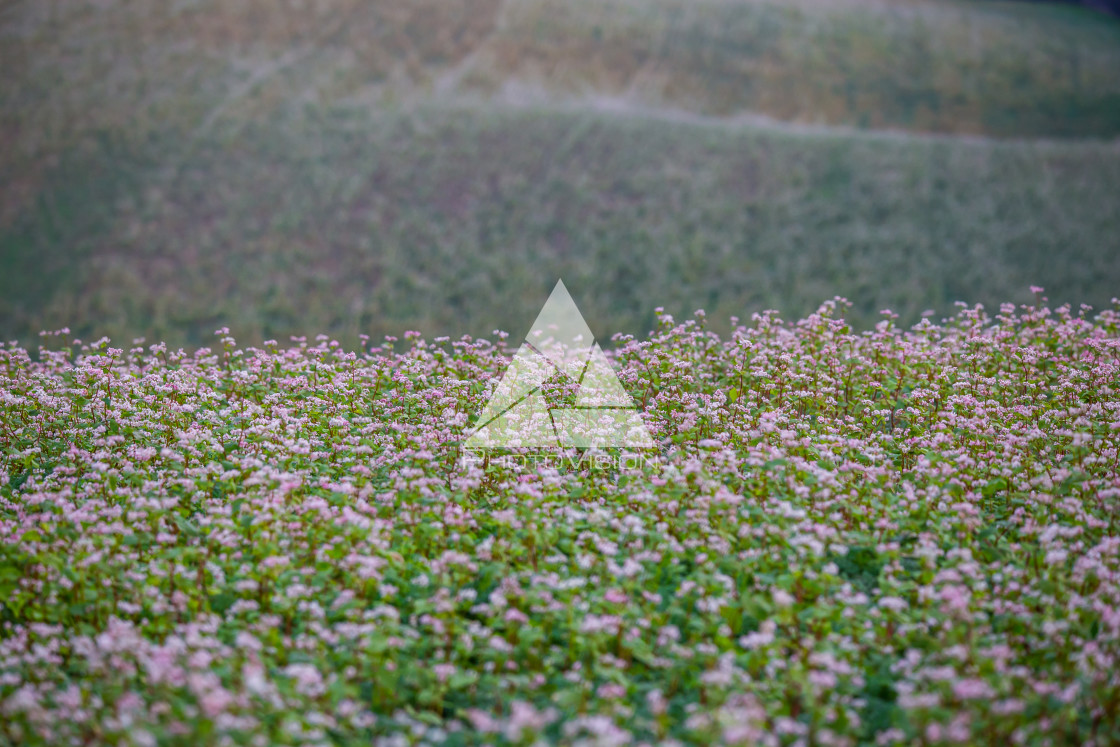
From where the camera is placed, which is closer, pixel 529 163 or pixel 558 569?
pixel 558 569

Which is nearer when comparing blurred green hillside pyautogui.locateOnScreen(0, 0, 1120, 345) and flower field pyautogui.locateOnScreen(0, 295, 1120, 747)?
flower field pyautogui.locateOnScreen(0, 295, 1120, 747)

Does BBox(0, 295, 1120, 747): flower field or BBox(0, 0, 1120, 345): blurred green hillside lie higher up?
BBox(0, 0, 1120, 345): blurred green hillside

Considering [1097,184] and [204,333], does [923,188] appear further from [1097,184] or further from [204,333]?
[204,333]

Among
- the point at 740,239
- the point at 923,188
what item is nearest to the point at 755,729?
the point at 740,239

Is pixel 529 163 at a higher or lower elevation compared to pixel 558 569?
higher
